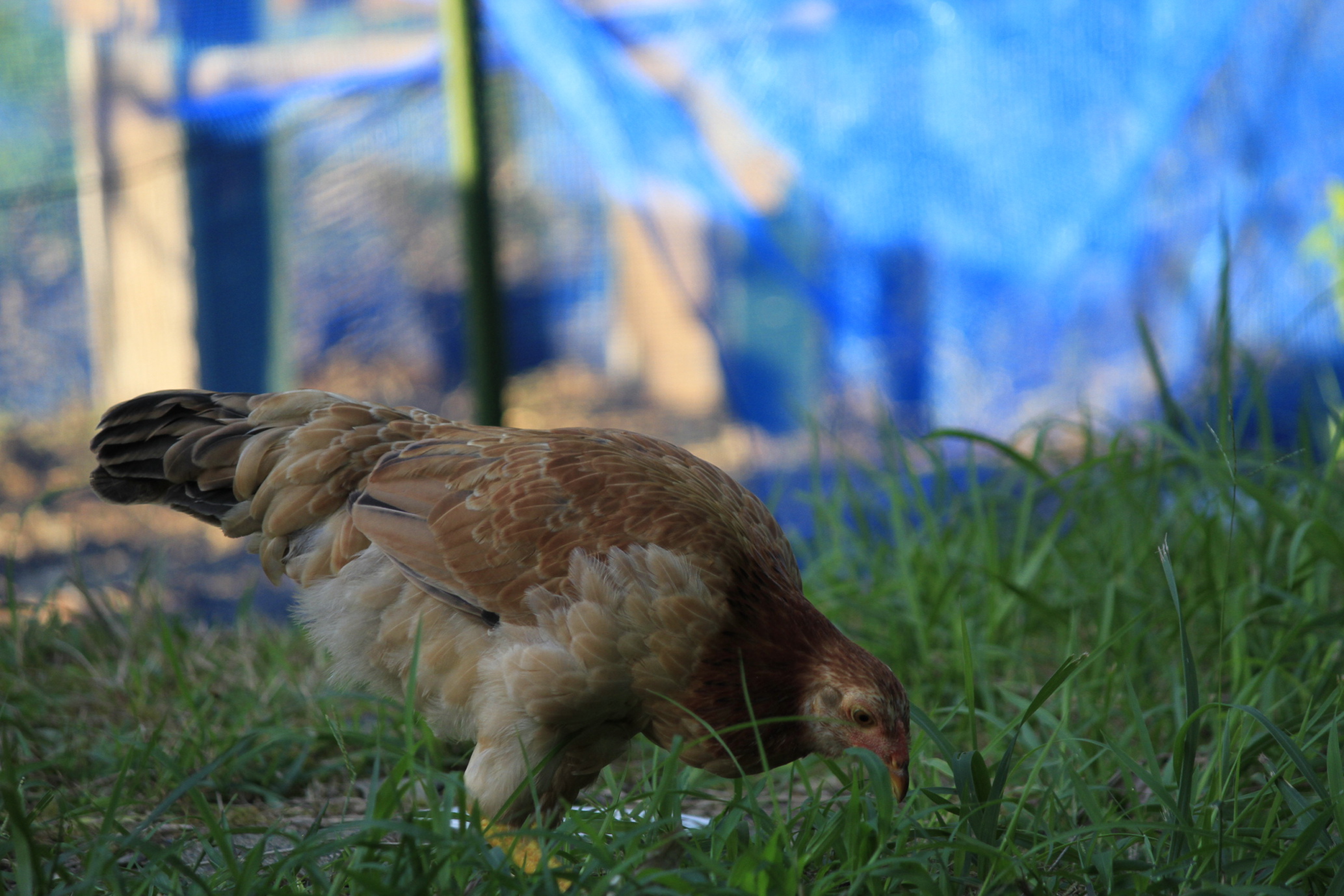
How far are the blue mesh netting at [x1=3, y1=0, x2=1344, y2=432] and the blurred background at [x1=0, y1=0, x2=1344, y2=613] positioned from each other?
0.01 metres

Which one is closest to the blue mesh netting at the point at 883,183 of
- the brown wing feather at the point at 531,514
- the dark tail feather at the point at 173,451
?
the dark tail feather at the point at 173,451

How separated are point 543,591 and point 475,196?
7.89ft

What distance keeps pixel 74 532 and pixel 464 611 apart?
2.66 m

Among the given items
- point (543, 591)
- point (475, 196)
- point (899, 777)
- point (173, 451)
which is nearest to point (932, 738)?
point (899, 777)

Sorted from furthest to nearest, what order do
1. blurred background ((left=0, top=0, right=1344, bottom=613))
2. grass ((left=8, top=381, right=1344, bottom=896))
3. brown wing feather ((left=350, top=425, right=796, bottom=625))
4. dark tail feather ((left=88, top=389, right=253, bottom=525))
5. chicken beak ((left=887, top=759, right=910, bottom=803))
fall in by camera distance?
blurred background ((left=0, top=0, right=1344, bottom=613)) < dark tail feather ((left=88, top=389, right=253, bottom=525)) < brown wing feather ((left=350, top=425, right=796, bottom=625)) < chicken beak ((left=887, top=759, right=910, bottom=803)) < grass ((left=8, top=381, right=1344, bottom=896))

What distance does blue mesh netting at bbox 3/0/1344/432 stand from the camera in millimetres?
3754

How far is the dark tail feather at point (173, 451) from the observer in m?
2.22

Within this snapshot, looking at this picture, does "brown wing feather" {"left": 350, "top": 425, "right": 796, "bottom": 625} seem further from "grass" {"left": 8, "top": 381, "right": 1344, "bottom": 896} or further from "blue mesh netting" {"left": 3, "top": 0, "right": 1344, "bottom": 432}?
"blue mesh netting" {"left": 3, "top": 0, "right": 1344, "bottom": 432}

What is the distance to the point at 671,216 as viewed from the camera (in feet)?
12.6

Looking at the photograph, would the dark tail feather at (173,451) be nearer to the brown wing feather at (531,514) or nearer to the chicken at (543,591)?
the chicken at (543,591)

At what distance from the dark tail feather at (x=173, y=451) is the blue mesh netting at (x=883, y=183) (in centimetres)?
161

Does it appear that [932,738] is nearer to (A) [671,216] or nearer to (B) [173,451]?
(B) [173,451]

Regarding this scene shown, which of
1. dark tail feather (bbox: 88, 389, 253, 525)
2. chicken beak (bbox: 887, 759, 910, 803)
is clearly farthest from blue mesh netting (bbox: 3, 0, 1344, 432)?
chicken beak (bbox: 887, 759, 910, 803)

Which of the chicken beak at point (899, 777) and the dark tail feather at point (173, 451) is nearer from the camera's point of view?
the chicken beak at point (899, 777)
